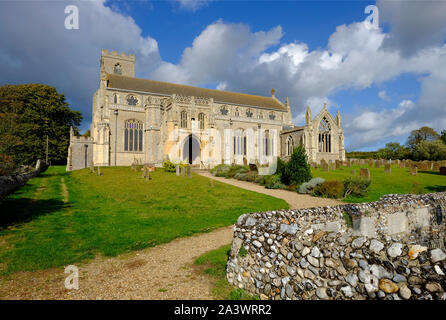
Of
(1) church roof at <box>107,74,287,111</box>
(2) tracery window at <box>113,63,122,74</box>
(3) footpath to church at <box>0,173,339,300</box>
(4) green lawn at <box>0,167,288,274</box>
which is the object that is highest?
(2) tracery window at <box>113,63,122,74</box>

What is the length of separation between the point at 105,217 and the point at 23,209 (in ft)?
12.9

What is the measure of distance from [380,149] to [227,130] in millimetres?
39776

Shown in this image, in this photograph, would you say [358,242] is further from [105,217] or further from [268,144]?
[268,144]

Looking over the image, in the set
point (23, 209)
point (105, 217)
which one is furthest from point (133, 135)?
point (105, 217)

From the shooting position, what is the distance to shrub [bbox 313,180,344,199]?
1298 centimetres

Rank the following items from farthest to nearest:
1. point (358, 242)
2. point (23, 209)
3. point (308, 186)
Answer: point (308, 186), point (23, 209), point (358, 242)

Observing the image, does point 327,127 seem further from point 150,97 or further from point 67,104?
point 67,104

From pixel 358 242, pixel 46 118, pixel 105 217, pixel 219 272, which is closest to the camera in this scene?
pixel 358 242

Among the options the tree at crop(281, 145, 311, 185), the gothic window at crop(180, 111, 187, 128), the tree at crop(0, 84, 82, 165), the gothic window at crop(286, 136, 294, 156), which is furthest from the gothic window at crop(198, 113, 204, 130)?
the tree at crop(0, 84, 82, 165)

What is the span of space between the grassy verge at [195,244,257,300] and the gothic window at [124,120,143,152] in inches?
1208

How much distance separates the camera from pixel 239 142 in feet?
133

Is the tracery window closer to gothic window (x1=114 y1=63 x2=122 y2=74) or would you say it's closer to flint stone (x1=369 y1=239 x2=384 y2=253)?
gothic window (x1=114 y1=63 x2=122 y2=74)
